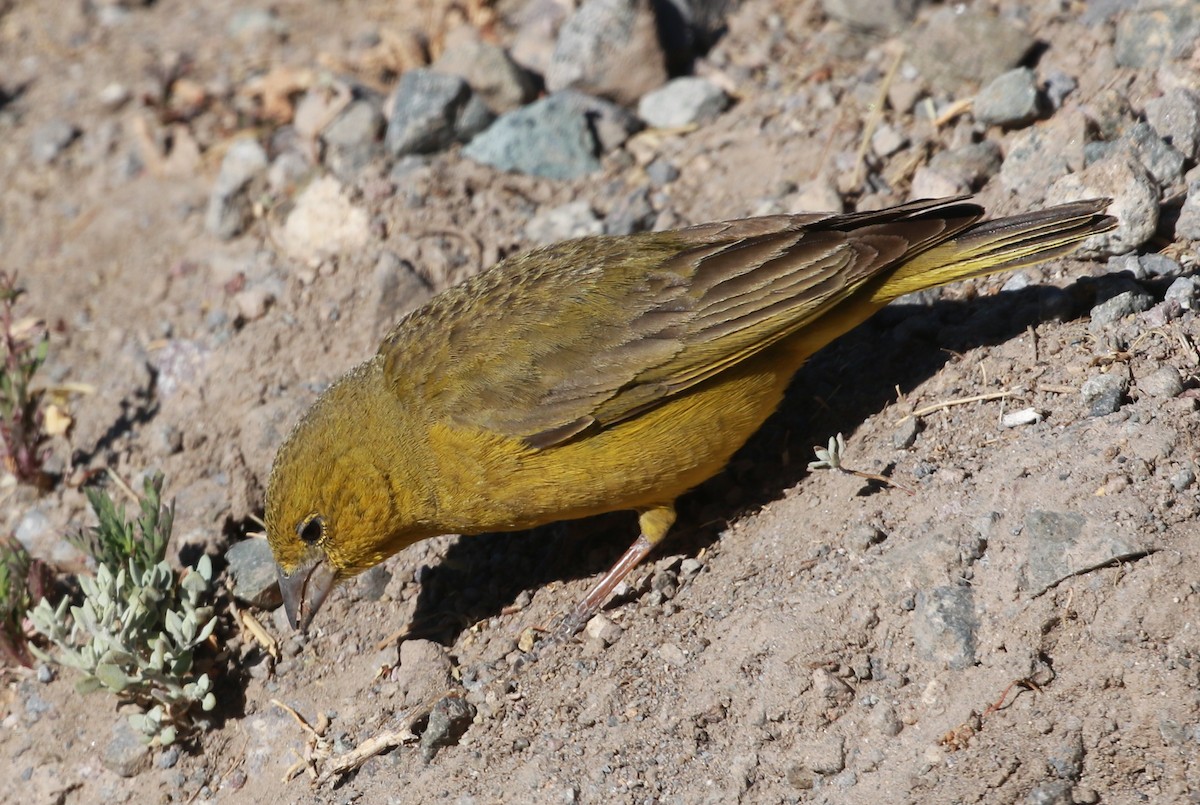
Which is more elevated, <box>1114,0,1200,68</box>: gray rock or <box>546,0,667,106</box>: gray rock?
<box>546,0,667,106</box>: gray rock

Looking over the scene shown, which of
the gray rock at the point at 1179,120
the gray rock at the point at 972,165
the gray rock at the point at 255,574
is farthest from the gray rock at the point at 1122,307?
the gray rock at the point at 255,574

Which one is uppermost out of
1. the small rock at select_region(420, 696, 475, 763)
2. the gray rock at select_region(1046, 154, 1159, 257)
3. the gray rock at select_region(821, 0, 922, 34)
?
the gray rock at select_region(821, 0, 922, 34)

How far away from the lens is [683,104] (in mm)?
7117

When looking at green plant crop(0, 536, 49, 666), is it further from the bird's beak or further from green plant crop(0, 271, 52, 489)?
the bird's beak

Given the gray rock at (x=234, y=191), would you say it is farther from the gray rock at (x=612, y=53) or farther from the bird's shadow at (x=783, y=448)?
the bird's shadow at (x=783, y=448)

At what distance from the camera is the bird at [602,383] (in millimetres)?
4707

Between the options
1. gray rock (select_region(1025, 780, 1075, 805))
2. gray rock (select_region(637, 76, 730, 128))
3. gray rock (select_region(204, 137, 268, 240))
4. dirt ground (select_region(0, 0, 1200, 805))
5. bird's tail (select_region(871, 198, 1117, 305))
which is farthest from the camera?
gray rock (select_region(204, 137, 268, 240))

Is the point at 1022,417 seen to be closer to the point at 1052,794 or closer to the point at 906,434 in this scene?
the point at 906,434

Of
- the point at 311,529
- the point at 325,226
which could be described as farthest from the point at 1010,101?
the point at 311,529

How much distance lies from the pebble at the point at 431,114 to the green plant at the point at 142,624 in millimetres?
2621

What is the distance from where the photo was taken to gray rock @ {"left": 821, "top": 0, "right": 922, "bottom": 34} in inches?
273

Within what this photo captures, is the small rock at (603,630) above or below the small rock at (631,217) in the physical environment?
below

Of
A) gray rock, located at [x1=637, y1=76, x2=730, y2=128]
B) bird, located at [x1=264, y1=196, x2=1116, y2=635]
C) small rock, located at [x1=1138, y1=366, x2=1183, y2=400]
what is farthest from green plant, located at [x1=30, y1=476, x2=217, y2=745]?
small rock, located at [x1=1138, y1=366, x2=1183, y2=400]

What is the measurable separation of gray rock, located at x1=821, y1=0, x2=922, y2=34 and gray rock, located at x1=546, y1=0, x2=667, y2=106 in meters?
1.11
